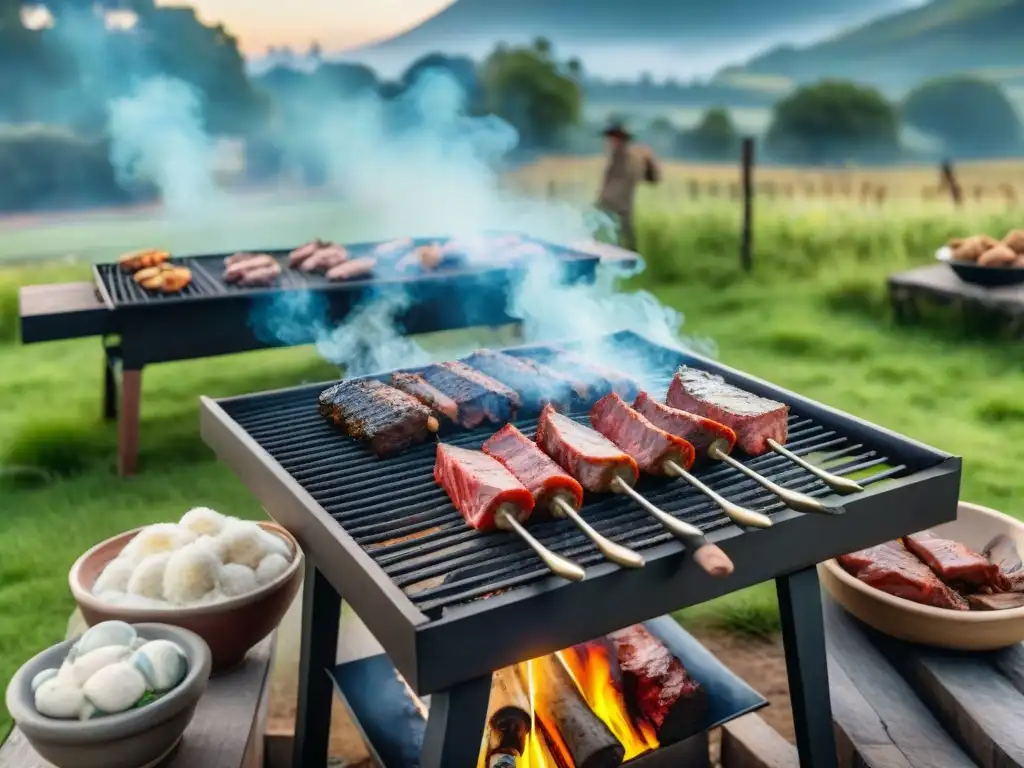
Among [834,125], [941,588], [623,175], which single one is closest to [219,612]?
[941,588]

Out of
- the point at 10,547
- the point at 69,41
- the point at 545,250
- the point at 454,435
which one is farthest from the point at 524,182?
the point at 454,435

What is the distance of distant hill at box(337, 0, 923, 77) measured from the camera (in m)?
17.7

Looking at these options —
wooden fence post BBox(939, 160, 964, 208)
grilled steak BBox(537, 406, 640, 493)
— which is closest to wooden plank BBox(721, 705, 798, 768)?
grilled steak BBox(537, 406, 640, 493)

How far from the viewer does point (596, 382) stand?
3.13m

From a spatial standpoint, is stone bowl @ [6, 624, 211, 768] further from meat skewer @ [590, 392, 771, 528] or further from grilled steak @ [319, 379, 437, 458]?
meat skewer @ [590, 392, 771, 528]

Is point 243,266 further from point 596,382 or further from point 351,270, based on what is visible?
point 596,382

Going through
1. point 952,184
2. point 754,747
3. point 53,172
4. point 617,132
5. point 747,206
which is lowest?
point 754,747

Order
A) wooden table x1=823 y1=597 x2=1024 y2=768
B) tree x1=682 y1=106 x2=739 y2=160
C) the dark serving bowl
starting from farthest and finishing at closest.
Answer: tree x1=682 y1=106 x2=739 y2=160, the dark serving bowl, wooden table x1=823 y1=597 x2=1024 y2=768

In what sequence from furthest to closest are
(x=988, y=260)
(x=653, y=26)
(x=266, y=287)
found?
(x=653, y=26)
(x=988, y=260)
(x=266, y=287)

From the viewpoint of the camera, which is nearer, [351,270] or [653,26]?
[351,270]

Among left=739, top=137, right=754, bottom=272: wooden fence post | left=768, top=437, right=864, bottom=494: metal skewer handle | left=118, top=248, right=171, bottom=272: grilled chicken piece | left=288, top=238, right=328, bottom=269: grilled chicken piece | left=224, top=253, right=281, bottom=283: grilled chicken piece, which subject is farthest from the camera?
left=739, top=137, right=754, bottom=272: wooden fence post

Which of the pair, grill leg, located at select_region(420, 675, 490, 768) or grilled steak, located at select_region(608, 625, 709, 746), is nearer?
grill leg, located at select_region(420, 675, 490, 768)

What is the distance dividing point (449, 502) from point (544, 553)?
0.52 meters

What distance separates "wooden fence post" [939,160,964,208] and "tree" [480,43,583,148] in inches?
265
